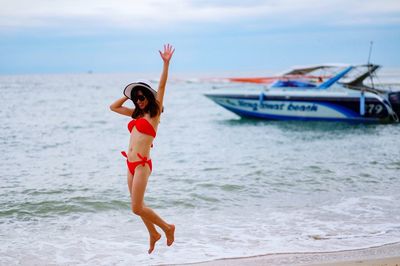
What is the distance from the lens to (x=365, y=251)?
572cm

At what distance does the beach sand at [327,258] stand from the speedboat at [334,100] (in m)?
14.3

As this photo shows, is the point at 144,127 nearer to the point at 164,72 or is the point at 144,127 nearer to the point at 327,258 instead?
the point at 164,72

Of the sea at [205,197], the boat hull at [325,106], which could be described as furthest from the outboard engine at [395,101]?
the sea at [205,197]

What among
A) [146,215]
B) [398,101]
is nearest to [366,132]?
[398,101]

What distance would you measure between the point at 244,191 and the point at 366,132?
1015 centimetres

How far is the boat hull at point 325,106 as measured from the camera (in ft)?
64.4

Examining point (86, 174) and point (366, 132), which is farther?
point (366, 132)

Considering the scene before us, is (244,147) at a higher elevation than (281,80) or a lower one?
lower

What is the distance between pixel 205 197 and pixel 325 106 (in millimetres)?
11761

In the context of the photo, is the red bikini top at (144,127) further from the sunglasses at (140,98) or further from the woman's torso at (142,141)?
the sunglasses at (140,98)

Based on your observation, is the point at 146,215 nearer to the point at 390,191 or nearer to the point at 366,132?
the point at 390,191

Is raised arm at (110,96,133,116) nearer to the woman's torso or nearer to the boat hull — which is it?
the woman's torso

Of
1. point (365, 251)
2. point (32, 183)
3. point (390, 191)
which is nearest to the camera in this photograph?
point (365, 251)

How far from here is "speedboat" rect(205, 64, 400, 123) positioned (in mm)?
19688
